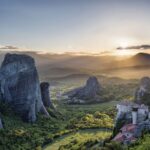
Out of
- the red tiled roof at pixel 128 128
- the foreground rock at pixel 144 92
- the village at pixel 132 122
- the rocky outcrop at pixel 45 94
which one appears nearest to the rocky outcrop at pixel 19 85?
the rocky outcrop at pixel 45 94

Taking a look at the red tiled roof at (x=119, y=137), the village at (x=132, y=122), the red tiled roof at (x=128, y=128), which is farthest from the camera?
the red tiled roof at (x=128, y=128)

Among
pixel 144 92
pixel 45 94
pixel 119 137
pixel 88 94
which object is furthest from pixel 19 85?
pixel 88 94

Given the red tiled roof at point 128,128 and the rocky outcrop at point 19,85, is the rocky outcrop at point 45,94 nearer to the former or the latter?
the rocky outcrop at point 19,85

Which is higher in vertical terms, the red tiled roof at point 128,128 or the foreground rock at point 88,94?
the red tiled roof at point 128,128

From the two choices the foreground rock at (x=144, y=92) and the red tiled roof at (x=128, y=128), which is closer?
the red tiled roof at (x=128, y=128)

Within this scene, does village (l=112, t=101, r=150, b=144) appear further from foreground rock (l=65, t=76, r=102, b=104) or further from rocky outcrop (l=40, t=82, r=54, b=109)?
foreground rock (l=65, t=76, r=102, b=104)

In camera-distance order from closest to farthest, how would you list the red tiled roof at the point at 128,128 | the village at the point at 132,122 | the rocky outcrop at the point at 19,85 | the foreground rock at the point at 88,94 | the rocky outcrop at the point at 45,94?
1. the village at the point at 132,122
2. the red tiled roof at the point at 128,128
3. the rocky outcrop at the point at 19,85
4. the rocky outcrop at the point at 45,94
5. the foreground rock at the point at 88,94

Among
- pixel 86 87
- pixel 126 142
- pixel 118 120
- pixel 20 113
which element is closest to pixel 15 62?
pixel 20 113
